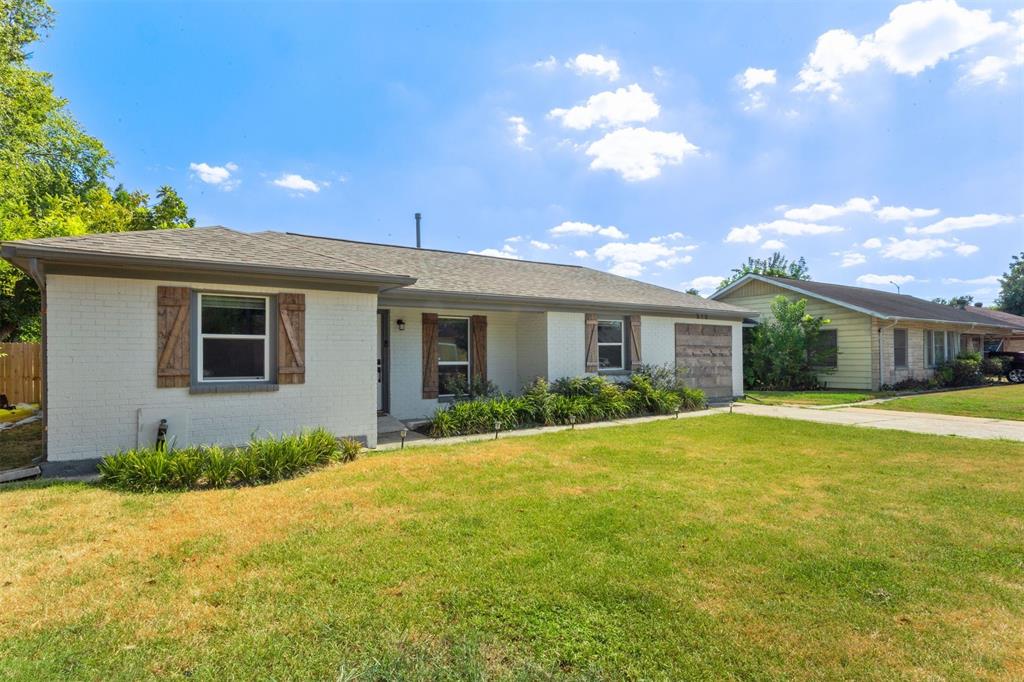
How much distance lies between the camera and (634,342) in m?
12.8

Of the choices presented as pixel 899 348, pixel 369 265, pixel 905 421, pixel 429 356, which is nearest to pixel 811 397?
pixel 905 421

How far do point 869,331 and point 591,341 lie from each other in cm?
1190

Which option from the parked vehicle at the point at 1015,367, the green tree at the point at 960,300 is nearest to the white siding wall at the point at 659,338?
the parked vehicle at the point at 1015,367

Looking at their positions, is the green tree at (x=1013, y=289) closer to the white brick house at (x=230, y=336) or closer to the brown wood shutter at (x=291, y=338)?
the white brick house at (x=230, y=336)

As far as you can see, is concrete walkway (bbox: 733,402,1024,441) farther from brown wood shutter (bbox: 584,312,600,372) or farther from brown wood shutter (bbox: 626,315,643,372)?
brown wood shutter (bbox: 584,312,600,372)

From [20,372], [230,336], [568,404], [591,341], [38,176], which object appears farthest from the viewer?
[38,176]

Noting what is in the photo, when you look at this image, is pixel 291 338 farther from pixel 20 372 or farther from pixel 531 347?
pixel 20 372

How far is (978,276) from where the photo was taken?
1654 inches

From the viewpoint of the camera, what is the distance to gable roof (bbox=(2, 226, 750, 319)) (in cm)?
611

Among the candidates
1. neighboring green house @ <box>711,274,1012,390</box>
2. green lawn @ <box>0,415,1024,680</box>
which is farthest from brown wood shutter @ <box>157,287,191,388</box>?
neighboring green house @ <box>711,274,1012,390</box>

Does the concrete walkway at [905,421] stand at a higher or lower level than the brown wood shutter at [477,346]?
lower

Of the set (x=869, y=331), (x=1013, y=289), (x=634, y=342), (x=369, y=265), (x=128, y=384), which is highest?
(x=1013, y=289)

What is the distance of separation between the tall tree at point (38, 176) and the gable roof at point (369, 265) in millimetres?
7784

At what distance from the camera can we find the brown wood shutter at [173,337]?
6.47 metres
